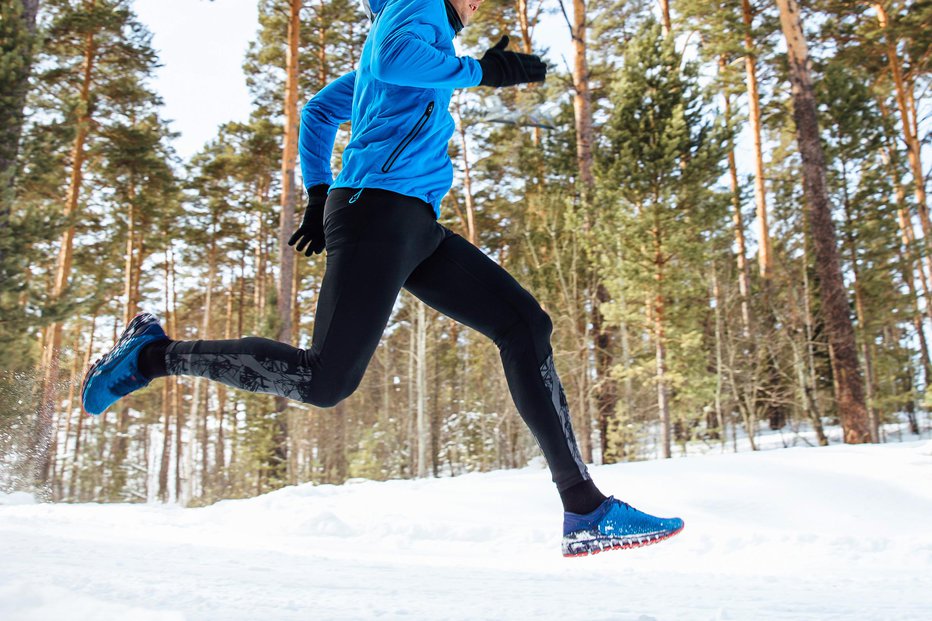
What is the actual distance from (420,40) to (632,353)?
29.8ft

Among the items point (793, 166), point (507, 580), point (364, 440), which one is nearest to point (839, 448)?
point (507, 580)

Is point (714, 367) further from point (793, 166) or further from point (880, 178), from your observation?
point (793, 166)

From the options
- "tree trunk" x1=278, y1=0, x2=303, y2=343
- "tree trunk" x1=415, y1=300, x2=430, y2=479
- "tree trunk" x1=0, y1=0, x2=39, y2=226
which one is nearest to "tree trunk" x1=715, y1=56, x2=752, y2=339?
"tree trunk" x1=415, y1=300, x2=430, y2=479

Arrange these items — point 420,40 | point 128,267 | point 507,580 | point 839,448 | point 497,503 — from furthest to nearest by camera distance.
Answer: point 128,267 → point 839,448 → point 497,503 → point 507,580 → point 420,40

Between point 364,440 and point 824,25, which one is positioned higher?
point 824,25

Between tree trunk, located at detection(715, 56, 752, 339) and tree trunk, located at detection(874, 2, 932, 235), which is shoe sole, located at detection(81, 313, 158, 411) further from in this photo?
tree trunk, located at detection(874, 2, 932, 235)

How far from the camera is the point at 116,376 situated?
70.9 inches

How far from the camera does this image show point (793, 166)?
19.7 metres

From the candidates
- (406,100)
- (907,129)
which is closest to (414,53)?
(406,100)

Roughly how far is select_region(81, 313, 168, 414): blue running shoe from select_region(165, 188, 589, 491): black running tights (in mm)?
109

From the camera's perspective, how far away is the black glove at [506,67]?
1.75 metres

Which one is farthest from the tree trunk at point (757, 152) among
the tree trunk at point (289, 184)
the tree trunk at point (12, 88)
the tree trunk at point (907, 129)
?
the tree trunk at point (12, 88)

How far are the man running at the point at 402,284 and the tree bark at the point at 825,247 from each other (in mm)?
8292

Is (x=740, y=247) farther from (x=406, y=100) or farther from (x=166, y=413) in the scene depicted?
(x=166, y=413)
